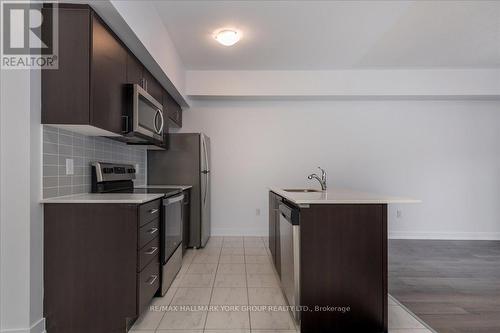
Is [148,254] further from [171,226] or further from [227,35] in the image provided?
[227,35]

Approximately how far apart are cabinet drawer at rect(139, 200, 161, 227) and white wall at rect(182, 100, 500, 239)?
2316 mm

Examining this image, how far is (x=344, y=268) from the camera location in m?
1.80

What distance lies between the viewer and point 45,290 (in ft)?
5.67

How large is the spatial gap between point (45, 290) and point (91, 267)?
12.4 inches

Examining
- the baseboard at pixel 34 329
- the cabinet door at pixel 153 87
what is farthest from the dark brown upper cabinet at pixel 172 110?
the baseboard at pixel 34 329

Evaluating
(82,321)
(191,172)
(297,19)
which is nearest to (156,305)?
(82,321)

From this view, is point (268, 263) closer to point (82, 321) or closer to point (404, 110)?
point (82, 321)

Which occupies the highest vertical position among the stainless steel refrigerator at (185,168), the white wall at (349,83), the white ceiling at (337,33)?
the white ceiling at (337,33)

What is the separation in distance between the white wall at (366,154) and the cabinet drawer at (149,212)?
2.32 m

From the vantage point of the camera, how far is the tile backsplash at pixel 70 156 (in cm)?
182

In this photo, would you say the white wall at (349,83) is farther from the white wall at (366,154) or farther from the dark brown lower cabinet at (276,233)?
the dark brown lower cabinet at (276,233)

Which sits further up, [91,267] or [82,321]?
[91,267]

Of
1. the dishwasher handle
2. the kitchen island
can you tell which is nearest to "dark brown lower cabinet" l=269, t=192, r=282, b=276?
the dishwasher handle

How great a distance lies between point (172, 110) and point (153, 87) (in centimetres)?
87
